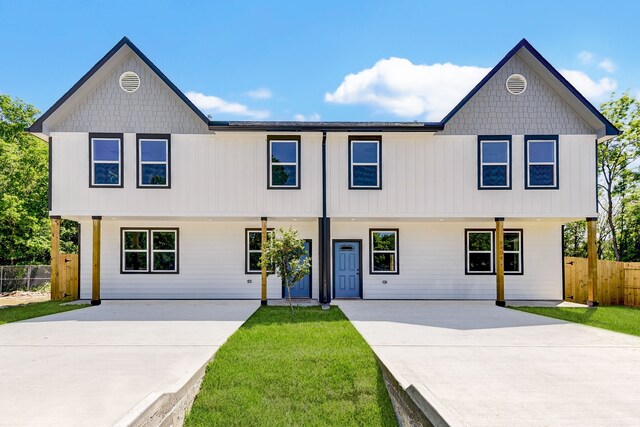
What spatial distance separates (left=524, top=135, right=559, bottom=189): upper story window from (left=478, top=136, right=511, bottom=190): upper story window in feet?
2.24

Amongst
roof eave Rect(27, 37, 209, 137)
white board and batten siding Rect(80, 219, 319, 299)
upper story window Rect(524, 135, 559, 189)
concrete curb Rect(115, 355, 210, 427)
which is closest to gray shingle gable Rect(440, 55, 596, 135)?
upper story window Rect(524, 135, 559, 189)

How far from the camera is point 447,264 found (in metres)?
15.0

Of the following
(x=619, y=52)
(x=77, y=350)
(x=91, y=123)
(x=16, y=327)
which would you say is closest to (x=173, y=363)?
(x=77, y=350)

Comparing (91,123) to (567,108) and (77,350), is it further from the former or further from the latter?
(567,108)

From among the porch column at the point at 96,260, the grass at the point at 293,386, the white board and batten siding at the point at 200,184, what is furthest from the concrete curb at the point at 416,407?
the porch column at the point at 96,260

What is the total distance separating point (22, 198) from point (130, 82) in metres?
16.7

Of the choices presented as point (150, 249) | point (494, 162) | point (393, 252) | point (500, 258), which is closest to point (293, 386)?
point (393, 252)

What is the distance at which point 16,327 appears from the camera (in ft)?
31.8

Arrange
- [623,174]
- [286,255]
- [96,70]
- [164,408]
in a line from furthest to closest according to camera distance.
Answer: [623,174] < [96,70] < [286,255] < [164,408]

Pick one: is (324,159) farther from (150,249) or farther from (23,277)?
(23,277)

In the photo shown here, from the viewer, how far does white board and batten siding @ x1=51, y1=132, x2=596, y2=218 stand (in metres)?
13.4

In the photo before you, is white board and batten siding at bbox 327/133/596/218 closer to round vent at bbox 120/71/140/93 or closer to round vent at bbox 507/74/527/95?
round vent at bbox 507/74/527/95

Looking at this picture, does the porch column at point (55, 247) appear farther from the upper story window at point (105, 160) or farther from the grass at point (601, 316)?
the grass at point (601, 316)

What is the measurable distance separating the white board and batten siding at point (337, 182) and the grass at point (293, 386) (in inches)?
246
